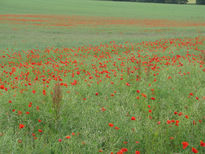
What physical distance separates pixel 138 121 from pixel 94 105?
3.46 feet

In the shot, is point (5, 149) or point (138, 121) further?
point (138, 121)

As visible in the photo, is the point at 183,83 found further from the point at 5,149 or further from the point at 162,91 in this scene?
the point at 5,149

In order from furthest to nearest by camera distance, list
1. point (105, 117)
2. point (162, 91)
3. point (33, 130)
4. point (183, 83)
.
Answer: point (183, 83) → point (162, 91) → point (105, 117) → point (33, 130)

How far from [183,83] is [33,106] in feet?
12.4

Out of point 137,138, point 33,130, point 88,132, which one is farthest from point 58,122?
point 137,138

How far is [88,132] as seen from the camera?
3.60m

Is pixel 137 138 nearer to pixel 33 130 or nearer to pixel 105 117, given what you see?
pixel 105 117

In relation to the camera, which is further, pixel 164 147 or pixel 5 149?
pixel 164 147

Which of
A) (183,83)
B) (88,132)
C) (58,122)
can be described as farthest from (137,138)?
(183,83)

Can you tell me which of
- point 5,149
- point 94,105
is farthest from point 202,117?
point 5,149

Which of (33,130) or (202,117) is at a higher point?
(202,117)

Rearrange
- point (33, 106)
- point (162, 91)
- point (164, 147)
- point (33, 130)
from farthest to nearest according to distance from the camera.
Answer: point (162, 91) → point (33, 106) → point (33, 130) → point (164, 147)

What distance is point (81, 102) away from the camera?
4.81 meters

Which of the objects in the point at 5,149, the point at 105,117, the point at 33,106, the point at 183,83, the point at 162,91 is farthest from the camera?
the point at 183,83
